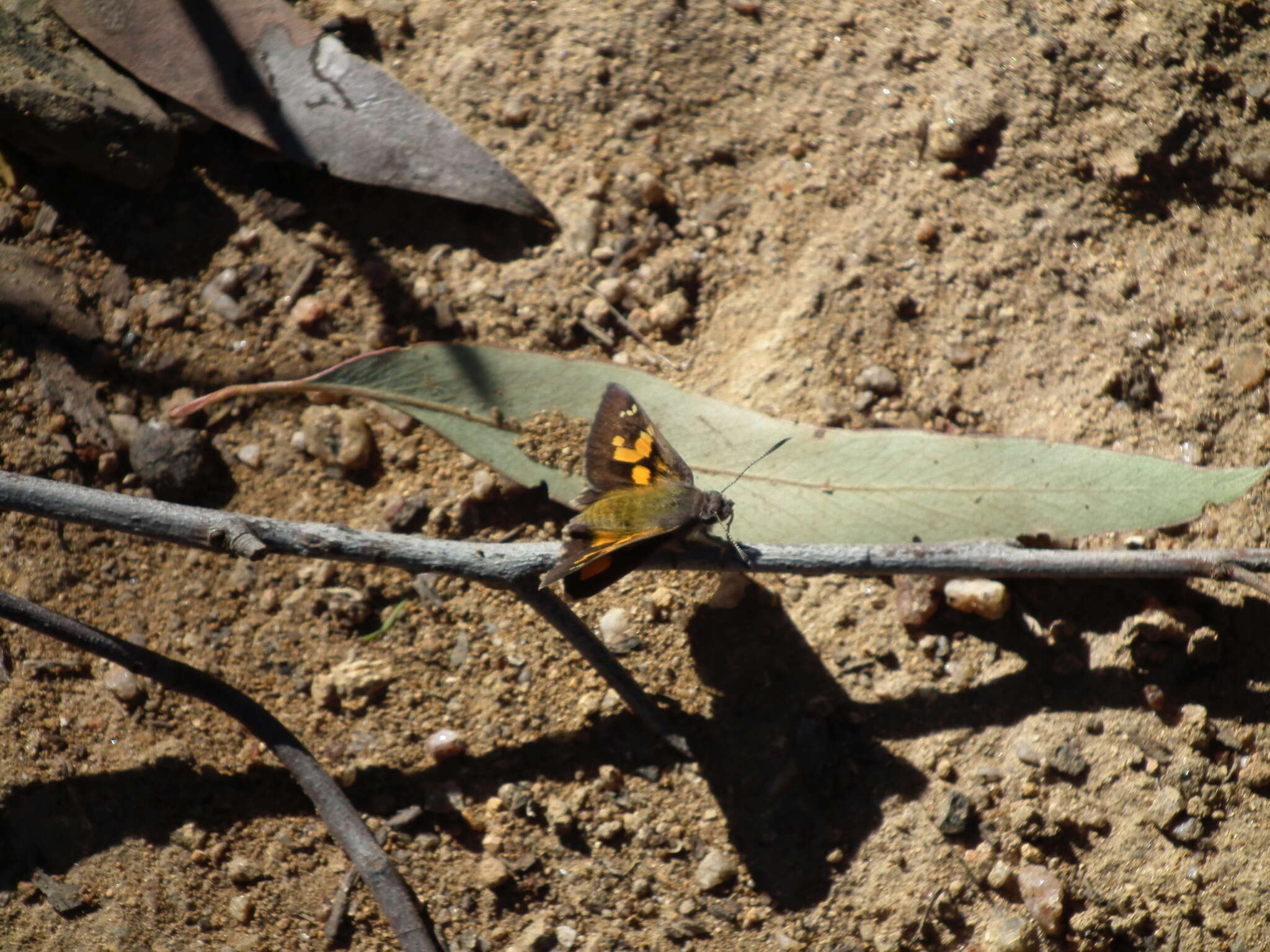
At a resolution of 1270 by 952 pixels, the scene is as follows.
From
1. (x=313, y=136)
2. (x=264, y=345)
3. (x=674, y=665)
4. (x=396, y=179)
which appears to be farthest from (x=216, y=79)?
(x=674, y=665)

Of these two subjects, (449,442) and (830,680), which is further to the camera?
(449,442)

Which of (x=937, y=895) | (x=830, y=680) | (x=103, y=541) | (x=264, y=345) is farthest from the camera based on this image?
(x=264, y=345)

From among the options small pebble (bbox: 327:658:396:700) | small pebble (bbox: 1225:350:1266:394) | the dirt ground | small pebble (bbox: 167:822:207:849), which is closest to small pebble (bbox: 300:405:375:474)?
the dirt ground

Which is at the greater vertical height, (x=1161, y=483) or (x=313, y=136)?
(x=313, y=136)

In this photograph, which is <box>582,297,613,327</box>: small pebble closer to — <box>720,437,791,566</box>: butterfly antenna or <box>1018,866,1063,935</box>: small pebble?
<box>720,437,791,566</box>: butterfly antenna

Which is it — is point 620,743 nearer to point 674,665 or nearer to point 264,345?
point 674,665

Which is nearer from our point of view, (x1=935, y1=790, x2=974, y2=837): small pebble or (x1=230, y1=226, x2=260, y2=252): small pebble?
(x1=935, y1=790, x2=974, y2=837): small pebble

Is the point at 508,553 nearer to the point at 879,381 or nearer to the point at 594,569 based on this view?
the point at 594,569
